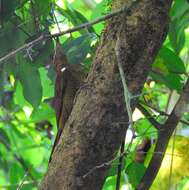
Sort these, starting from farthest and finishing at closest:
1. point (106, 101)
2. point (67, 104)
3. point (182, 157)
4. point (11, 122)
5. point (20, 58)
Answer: point (11, 122) → point (20, 58) → point (182, 157) → point (67, 104) → point (106, 101)

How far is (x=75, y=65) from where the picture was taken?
0.91 meters

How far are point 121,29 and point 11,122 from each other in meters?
1.18

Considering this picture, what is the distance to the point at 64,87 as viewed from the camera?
84cm

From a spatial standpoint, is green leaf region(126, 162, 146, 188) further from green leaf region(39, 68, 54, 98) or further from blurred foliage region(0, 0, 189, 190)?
green leaf region(39, 68, 54, 98)

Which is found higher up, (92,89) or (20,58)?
(20,58)

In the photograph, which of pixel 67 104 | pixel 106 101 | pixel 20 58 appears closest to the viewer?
pixel 106 101

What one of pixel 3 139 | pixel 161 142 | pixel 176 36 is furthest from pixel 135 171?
pixel 3 139

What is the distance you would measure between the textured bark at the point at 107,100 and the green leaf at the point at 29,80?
400mm

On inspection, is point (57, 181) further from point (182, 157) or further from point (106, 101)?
point (182, 157)

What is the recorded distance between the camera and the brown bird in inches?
32.8

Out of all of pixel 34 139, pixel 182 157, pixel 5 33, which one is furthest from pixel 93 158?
pixel 34 139

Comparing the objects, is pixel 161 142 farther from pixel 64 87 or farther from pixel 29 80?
pixel 29 80

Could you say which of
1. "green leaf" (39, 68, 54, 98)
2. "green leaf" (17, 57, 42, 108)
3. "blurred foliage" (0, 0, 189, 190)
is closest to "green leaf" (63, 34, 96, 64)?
"blurred foliage" (0, 0, 189, 190)

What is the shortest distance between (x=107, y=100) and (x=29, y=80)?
45 centimetres
